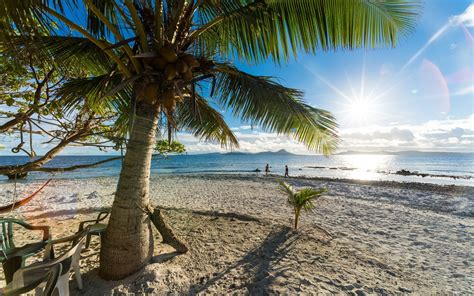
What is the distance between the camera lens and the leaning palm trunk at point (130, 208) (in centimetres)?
277

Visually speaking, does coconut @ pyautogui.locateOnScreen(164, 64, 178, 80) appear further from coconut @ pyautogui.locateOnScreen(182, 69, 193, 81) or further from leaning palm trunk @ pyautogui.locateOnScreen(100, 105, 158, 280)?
leaning palm trunk @ pyautogui.locateOnScreen(100, 105, 158, 280)

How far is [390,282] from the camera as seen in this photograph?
3.27 metres

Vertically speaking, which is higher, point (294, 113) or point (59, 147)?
point (294, 113)

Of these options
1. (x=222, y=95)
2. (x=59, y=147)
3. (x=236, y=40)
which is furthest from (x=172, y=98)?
(x=59, y=147)

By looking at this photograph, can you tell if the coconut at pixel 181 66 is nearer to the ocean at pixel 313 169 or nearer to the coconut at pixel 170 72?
the coconut at pixel 170 72

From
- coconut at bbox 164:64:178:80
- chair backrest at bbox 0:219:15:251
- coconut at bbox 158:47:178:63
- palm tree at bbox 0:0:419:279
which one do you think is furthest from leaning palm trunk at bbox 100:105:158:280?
chair backrest at bbox 0:219:15:251

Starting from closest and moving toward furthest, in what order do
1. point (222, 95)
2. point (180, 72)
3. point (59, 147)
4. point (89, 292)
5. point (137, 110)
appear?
1. point (180, 72)
2. point (89, 292)
3. point (137, 110)
4. point (222, 95)
5. point (59, 147)

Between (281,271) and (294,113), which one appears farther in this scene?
(281,271)

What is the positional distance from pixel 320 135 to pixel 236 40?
189cm

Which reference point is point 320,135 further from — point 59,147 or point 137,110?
point 59,147

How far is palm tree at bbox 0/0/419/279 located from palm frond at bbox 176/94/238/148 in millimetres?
1150

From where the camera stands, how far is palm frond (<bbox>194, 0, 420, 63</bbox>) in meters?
2.64

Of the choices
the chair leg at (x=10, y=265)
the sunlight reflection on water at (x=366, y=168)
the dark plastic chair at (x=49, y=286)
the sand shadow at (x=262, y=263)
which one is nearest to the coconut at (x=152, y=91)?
the dark plastic chair at (x=49, y=286)

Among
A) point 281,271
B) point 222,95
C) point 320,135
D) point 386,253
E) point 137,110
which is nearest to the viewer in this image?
point 137,110
